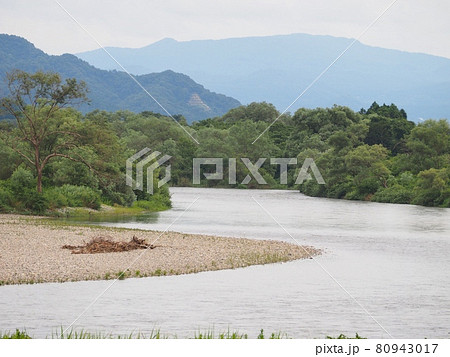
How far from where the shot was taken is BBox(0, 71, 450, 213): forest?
120 feet

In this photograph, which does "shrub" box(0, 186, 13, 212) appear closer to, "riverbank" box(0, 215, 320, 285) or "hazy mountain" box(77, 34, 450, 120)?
"riverbank" box(0, 215, 320, 285)

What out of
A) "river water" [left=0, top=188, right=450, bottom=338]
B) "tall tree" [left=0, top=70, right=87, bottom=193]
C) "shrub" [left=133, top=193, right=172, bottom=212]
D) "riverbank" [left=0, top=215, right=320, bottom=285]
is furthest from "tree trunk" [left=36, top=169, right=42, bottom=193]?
"river water" [left=0, top=188, right=450, bottom=338]

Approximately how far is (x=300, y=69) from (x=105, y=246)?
101 m

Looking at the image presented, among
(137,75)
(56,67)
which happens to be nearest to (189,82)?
(137,75)

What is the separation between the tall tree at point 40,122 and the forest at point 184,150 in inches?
2.1

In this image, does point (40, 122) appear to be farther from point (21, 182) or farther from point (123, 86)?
point (123, 86)

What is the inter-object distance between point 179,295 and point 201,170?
54041 mm

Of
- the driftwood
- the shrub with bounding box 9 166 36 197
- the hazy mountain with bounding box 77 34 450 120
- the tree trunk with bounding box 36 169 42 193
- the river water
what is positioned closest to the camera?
the river water

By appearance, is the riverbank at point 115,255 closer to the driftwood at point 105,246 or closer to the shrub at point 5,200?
the driftwood at point 105,246

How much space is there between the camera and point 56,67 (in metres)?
128

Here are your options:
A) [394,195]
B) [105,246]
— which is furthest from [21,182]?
[394,195]

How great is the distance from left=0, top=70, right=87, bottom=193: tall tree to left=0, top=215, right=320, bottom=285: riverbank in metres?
9.56

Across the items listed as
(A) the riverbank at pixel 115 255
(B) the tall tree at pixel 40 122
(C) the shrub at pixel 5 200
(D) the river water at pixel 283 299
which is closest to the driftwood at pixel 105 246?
(A) the riverbank at pixel 115 255
